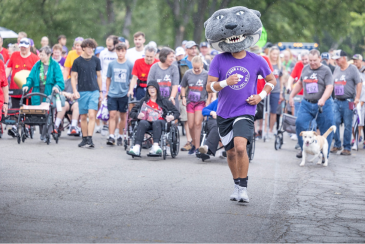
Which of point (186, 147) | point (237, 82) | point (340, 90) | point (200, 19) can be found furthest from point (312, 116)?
point (200, 19)

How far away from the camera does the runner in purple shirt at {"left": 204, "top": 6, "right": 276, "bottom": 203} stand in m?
7.34

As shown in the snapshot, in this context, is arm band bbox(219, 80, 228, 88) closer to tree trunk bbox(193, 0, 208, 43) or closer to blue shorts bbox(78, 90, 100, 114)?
blue shorts bbox(78, 90, 100, 114)

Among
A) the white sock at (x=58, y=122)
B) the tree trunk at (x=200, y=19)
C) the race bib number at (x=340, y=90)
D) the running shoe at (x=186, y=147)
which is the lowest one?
the running shoe at (x=186, y=147)

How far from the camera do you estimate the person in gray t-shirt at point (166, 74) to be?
1240 centimetres

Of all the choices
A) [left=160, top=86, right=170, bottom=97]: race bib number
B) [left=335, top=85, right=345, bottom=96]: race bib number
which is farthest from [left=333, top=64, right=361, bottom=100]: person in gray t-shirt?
[left=160, top=86, right=170, bottom=97]: race bib number

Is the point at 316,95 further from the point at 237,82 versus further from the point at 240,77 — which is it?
the point at 237,82

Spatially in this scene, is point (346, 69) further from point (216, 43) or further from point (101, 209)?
point (101, 209)

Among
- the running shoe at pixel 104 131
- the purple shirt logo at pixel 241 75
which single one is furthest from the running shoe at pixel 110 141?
the purple shirt logo at pixel 241 75

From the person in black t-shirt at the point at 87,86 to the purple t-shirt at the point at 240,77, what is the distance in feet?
18.4

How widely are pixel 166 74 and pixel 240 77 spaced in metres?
5.15

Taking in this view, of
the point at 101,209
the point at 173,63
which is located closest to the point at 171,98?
the point at 173,63

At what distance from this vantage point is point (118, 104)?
527 inches

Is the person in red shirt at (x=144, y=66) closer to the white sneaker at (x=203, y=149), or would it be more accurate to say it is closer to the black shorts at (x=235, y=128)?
the white sneaker at (x=203, y=149)

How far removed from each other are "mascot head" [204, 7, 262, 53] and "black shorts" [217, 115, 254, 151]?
801mm
